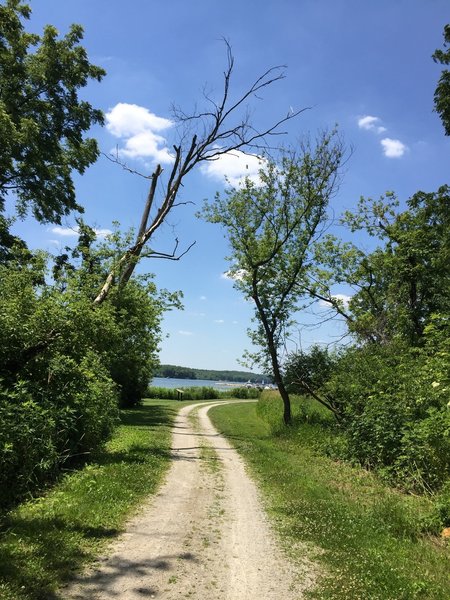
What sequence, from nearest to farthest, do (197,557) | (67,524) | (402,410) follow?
(197,557), (67,524), (402,410)

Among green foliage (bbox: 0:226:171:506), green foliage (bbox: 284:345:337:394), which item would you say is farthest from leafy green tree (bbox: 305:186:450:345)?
green foliage (bbox: 0:226:171:506)

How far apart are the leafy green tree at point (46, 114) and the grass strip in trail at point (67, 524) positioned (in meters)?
15.5

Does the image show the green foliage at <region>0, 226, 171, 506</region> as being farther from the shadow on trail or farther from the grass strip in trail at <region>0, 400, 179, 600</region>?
the shadow on trail

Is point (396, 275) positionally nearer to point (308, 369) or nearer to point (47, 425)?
Answer: point (308, 369)

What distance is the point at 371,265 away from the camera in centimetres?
2841

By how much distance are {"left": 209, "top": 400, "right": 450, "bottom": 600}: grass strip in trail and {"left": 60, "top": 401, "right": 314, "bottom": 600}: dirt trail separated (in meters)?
0.38

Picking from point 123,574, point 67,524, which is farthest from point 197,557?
point 67,524

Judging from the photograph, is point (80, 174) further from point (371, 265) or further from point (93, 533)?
point (93, 533)

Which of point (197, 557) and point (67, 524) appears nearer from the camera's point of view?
point (197, 557)

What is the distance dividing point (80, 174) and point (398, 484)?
2331 cm

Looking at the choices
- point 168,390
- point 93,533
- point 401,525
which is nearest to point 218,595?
point 93,533

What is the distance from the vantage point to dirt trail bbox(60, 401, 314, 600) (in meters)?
4.81

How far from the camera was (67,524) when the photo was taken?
6500 millimetres

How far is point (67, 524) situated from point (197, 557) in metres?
2.00
